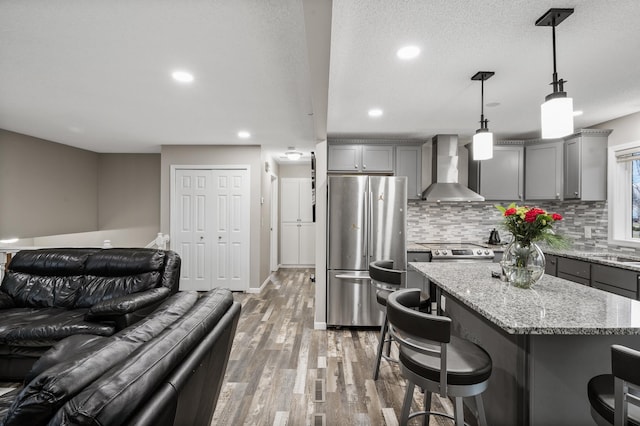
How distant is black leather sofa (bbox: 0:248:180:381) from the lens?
239cm

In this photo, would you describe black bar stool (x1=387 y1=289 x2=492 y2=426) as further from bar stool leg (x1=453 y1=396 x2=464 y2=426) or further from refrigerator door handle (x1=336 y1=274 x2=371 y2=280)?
refrigerator door handle (x1=336 y1=274 x2=371 y2=280)

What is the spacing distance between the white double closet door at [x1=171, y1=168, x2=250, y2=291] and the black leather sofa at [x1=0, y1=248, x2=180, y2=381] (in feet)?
7.34

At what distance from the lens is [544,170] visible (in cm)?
424

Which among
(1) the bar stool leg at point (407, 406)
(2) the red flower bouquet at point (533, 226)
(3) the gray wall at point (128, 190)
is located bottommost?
(1) the bar stool leg at point (407, 406)

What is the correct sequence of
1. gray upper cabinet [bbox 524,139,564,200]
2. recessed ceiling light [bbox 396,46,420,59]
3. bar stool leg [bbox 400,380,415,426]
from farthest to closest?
gray upper cabinet [bbox 524,139,564,200] < recessed ceiling light [bbox 396,46,420,59] < bar stool leg [bbox 400,380,415,426]

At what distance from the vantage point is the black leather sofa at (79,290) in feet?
7.83

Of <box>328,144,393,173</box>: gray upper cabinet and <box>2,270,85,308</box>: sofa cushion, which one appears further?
<box>328,144,393,173</box>: gray upper cabinet

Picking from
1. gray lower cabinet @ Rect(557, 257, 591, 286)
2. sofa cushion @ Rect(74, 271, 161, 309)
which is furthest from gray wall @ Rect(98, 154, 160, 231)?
gray lower cabinet @ Rect(557, 257, 591, 286)

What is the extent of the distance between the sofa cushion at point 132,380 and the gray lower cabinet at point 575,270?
368cm

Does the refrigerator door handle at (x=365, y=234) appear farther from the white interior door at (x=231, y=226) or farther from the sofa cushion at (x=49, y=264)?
the sofa cushion at (x=49, y=264)

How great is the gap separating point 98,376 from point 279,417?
4.79ft

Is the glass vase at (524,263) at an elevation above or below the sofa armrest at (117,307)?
above

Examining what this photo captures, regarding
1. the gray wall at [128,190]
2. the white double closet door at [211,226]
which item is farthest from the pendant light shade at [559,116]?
the gray wall at [128,190]

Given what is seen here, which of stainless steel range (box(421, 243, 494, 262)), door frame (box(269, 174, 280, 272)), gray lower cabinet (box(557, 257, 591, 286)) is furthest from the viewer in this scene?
door frame (box(269, 174, 280, 272))
